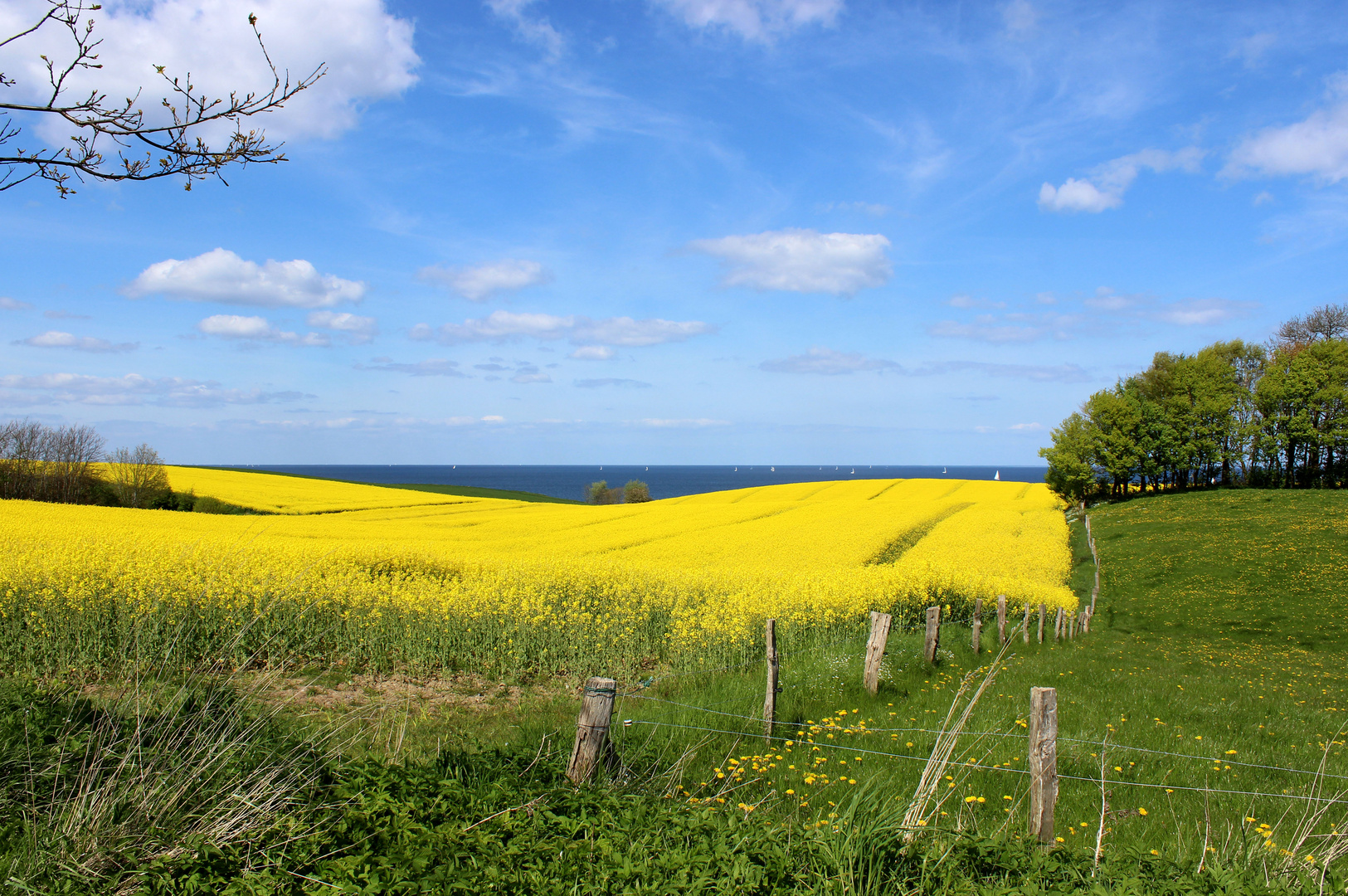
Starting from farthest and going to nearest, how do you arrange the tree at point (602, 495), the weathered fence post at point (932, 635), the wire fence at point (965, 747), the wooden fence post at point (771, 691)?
the tree at point (602, 495)
the weathered fence post at point (932, 635)
the wooden fence post at point (771, 691)
the wire fence at point (965, 747)

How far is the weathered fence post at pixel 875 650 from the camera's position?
839 centimetres

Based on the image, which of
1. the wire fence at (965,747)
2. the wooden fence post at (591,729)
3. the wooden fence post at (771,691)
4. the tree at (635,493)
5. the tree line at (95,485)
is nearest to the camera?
the wooden fence post at (591,729)

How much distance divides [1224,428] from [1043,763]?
2179 inches

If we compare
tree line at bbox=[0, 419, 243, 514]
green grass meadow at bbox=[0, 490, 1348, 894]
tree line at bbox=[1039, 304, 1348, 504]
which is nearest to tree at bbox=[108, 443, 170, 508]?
tree line at bbox=[0, 419, 243, 514]

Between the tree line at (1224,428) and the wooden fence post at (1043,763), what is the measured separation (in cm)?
4911

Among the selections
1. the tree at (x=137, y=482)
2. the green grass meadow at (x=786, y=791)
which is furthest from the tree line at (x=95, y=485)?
the green grass meadow at (x=786, y=791)

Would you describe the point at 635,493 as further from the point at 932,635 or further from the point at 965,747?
the point at 965,747

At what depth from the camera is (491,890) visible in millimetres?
3180

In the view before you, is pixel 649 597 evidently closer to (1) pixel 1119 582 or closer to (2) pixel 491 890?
(2) pixel 491 890

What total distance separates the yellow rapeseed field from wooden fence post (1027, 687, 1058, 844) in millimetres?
5076

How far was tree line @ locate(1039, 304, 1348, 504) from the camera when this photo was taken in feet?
144

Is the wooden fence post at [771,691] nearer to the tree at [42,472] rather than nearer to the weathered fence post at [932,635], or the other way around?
the weathered fence post at [932,635]

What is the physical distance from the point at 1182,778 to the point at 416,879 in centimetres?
683

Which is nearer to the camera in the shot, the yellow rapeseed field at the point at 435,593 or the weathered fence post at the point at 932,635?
the yellow rapeseed field at the point at 435,593
